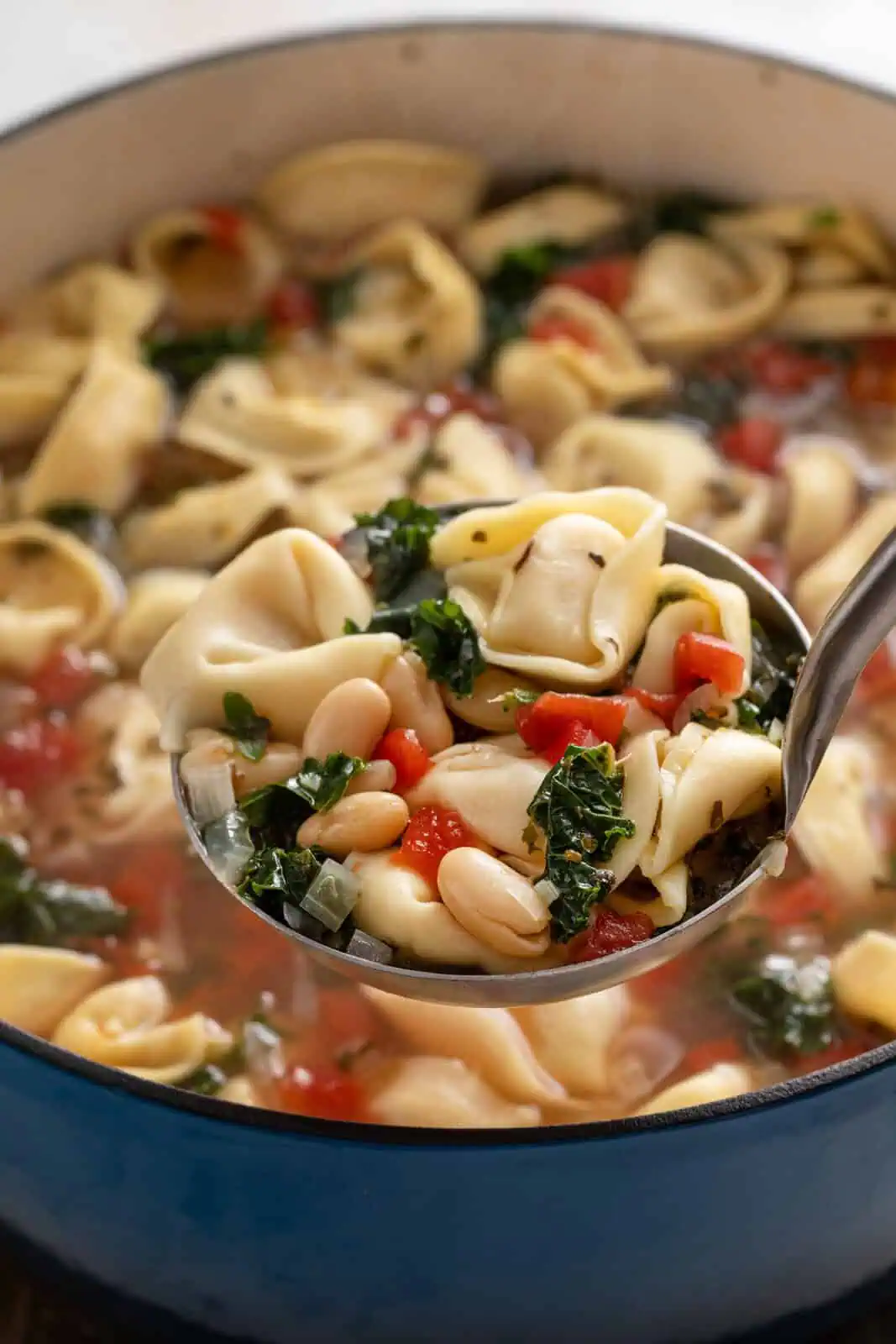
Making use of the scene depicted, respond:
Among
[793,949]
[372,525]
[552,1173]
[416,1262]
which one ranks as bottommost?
[793,949]

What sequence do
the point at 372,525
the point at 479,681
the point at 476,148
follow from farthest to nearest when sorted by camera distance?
the point at 476,148
the point at 372,525
the point at 479,681

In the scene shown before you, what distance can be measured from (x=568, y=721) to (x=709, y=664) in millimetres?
208

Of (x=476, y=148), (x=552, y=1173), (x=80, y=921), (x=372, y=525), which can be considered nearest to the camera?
(x=552, y=1173)

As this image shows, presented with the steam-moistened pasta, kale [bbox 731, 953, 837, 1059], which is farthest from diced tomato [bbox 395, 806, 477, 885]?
kale [bbox 731, 953, 837, 1059]

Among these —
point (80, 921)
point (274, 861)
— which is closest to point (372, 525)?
point (274, 861)

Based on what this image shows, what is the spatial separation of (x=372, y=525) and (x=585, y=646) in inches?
16.3

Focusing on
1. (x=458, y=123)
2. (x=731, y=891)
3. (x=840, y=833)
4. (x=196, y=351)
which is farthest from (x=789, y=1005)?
(x=458, y=123)

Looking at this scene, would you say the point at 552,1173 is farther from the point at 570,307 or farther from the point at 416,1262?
the point at 570,307

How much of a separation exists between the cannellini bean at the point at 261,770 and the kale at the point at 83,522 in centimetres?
121

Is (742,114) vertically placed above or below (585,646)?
above

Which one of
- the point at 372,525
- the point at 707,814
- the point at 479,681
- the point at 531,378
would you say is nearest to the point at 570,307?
the point at 531,378

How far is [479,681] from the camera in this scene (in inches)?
92.9

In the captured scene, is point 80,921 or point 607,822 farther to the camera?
point 80,921

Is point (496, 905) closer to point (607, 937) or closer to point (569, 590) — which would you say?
point (607, 937)
